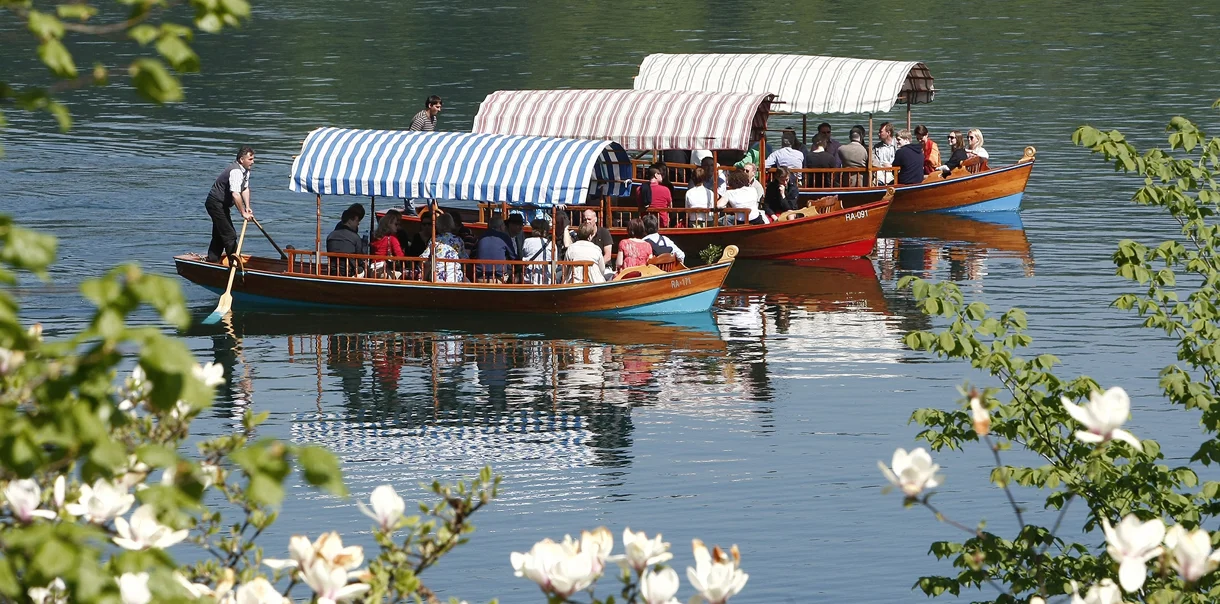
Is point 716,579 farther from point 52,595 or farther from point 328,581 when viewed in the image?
point 52,595

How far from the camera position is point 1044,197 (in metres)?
36.6

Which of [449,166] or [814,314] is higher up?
[449,166]

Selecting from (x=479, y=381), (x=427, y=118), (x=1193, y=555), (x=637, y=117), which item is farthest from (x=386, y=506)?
(x=427, y=118)

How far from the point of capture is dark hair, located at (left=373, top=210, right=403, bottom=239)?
24.8 m

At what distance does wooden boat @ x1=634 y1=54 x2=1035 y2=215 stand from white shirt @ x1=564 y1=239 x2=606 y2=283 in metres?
8.45

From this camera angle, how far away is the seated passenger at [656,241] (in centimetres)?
2556

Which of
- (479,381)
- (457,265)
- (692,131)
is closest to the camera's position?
(479,381)

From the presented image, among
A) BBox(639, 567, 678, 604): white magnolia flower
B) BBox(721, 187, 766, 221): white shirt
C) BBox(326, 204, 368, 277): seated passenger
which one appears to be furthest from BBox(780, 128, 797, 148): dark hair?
BBox(639, 567, 678, 604): white magnolia flower

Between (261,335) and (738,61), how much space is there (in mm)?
12599

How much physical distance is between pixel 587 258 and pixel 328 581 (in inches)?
749

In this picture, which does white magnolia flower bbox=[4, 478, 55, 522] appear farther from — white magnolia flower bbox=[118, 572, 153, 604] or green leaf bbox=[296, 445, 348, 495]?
green leaf bbox=[296, 445, 348, 495]

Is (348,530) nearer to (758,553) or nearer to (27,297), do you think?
(758,553)

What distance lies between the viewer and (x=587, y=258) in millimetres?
24438

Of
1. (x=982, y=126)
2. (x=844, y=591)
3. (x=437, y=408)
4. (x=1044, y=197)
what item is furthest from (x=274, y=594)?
(x=982, y=126)
